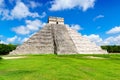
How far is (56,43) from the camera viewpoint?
59.4m

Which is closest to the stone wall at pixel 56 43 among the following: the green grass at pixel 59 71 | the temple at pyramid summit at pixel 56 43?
the temple at pyramid summit at pixel 56 43

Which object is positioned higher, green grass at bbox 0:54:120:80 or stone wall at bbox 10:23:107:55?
stone wall at bbox 10:23:107:55

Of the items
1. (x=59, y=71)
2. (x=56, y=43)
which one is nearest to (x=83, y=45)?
(x=56, y=43)

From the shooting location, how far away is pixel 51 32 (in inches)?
2530

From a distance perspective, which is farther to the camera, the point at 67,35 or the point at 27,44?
the point at 67,35

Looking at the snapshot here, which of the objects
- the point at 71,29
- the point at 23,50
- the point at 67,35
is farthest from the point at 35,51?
the point at 71,29

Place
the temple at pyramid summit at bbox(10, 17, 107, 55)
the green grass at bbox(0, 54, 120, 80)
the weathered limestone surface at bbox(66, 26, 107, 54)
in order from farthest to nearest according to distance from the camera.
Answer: the weathered limestone surface at bbox(66, 26, 107, 54) → the temple at pyramid summit at bbox(10, 17, 107, 55) → the green grass at bbox(0, 54, 120, 80)

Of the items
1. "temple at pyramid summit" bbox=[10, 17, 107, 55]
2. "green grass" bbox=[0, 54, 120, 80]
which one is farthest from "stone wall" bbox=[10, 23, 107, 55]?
"green grass" bbox=[0, 54, 120, 80]

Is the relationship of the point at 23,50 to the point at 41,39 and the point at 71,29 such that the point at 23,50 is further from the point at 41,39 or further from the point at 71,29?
the point at 71,29

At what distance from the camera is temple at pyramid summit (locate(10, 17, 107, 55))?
57.4 metres

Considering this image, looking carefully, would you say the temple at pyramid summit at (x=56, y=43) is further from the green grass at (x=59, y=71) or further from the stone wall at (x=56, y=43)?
the green grass at (x=59, y=71)

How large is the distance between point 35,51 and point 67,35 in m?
12.4

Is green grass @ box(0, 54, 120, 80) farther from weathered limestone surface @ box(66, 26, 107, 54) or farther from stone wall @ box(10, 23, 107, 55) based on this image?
weathered limestone surface @ box(66, 26, 107, 54)

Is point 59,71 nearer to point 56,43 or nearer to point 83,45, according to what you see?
point 56,43
